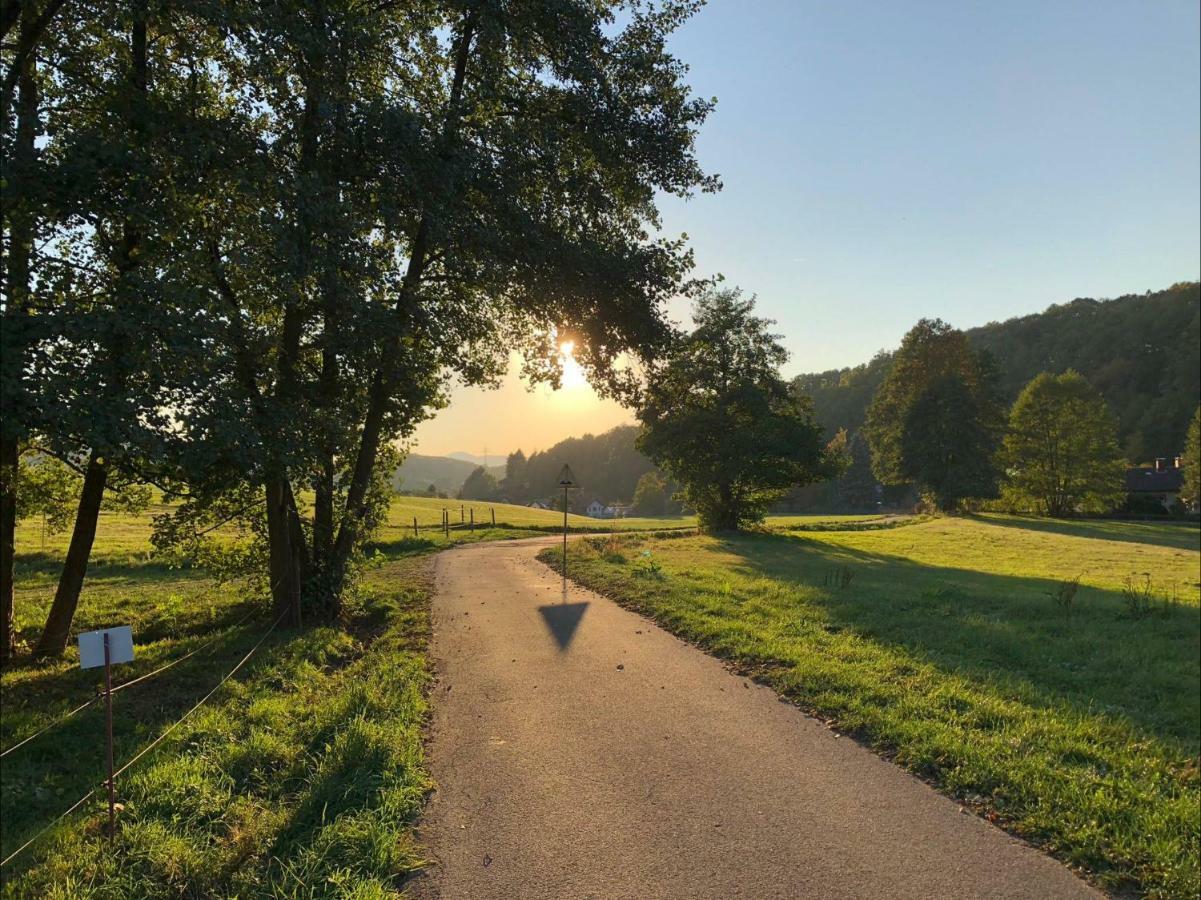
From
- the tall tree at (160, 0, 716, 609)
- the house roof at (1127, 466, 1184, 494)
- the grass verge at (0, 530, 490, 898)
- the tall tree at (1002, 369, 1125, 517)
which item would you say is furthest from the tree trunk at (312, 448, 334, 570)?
the house roof at (1127, 466, 1184, 494)

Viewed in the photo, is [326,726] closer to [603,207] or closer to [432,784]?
[432,784]

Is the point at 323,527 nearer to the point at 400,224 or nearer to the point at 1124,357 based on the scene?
the point at 400,224

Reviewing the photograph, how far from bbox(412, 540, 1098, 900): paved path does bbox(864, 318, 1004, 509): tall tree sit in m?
50.9

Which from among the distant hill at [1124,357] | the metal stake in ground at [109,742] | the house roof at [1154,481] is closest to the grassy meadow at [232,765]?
the metal stake in ground at [109,742]

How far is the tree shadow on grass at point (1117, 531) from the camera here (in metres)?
32.8

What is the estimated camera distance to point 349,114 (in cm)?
838

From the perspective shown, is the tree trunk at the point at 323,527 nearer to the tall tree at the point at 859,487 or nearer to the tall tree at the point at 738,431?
the tall tree at the point at 738,431

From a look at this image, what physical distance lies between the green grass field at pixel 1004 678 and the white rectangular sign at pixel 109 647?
5793 millimetres

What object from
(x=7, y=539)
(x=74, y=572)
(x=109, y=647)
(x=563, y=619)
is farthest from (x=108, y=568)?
(x=109, y=647)

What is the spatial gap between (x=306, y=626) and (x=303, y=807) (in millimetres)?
6795

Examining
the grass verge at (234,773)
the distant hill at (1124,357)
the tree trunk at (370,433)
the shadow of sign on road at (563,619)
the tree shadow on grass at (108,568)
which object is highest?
the distant hill at (1124,357)

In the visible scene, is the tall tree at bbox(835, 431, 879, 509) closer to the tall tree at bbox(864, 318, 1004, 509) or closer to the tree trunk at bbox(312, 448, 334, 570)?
the tall tree at bbox(864, 318, 1004, 509)

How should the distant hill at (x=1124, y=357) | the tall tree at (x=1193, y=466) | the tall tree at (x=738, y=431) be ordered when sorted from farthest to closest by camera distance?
the distant hill at (x=1124, y=357)
the tall tree at (x=1193, y=466)
the tall tree at (x=738, y=431)

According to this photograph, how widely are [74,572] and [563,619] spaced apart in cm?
729
